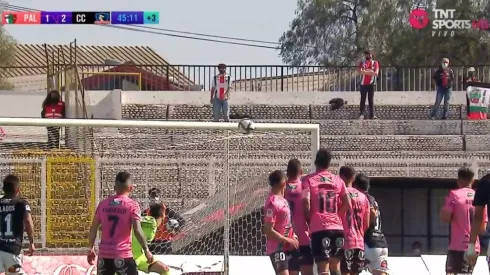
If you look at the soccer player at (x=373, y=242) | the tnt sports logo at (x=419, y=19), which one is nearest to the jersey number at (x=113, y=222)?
the soccer player at (x=373, y=242)

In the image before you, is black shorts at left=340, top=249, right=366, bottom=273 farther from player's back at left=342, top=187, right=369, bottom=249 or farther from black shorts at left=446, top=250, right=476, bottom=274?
black shorts at left=446, top=250, right=476, bottom=274

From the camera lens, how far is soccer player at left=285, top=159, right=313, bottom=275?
1447 centimetres

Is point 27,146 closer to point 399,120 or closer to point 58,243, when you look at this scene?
point 58,243

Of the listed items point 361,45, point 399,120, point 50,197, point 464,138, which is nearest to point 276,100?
point 399,120

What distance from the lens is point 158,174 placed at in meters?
23.3

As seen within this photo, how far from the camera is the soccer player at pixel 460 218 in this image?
50.0 feet

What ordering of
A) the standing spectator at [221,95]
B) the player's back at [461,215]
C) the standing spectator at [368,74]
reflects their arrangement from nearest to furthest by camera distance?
the player's back at [461,215], the standing spectator at [221,95], the standing spectator at [368,74]

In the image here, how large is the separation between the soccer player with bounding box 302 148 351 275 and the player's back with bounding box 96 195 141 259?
207 cm

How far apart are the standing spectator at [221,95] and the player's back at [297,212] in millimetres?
12084

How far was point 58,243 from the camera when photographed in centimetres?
2023

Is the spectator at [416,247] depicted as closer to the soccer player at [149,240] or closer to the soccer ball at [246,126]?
the soccer ball at [246,126]

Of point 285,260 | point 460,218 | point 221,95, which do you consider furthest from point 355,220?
point 221,95

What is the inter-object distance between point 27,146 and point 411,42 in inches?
870

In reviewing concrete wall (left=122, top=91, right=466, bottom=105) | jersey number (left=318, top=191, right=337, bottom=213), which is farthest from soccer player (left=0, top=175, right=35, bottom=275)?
concrete wall (left=122, top=91, right=466, bottom=105)
